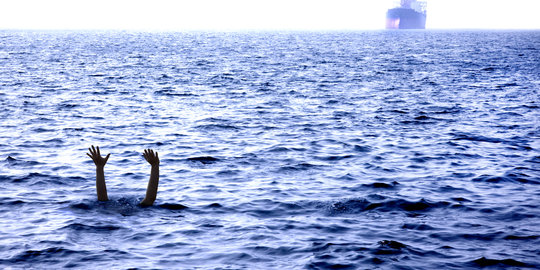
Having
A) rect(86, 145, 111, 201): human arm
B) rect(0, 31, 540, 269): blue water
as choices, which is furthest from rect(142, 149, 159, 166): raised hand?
rect(0, 31, 540, 269): blue water

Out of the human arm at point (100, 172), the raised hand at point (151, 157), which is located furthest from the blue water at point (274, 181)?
the raised hand at point (151, 157)

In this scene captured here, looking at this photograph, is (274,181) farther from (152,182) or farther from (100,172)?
(100,172)

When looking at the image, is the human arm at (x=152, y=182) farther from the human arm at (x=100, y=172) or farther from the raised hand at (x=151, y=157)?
the human arm at (x=100, y=172)

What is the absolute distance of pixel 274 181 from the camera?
15.9 metres

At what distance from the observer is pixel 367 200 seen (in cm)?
1391

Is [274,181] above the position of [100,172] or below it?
below

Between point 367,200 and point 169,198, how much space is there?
196 inches

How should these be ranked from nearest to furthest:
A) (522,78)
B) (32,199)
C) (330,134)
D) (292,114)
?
1. (32,199)
2. (330,134)
3. (292,114)
4. (522,78)

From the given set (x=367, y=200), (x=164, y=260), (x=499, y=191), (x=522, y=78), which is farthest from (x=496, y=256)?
(x=522, y=78)

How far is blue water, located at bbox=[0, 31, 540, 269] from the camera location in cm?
1062

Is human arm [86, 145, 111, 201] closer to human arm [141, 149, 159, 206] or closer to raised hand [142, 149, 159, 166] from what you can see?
raised hand [142, 149, 159, 166]

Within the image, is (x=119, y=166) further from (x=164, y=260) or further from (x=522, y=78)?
(x=522, y=78)

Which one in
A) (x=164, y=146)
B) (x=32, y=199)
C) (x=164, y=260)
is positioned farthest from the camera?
(x=164, y=146)

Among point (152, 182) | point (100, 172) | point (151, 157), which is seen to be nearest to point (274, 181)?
point (152, 182)
